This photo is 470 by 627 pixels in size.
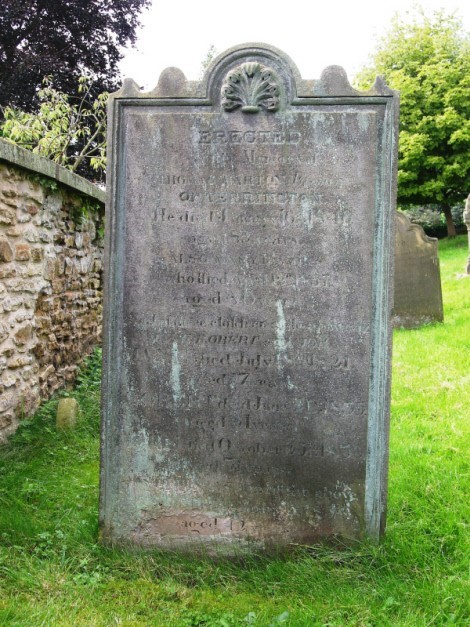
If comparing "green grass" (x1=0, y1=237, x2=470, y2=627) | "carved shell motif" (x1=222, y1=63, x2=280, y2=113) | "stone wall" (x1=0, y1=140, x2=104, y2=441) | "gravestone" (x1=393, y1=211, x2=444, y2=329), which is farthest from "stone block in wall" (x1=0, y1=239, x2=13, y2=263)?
"gravestone" (x1=393, y1=211, x2=444, y2=329)

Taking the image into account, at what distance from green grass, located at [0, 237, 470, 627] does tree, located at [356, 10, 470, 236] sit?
2155cm

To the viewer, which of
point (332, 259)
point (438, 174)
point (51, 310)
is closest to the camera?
point (332, 259)

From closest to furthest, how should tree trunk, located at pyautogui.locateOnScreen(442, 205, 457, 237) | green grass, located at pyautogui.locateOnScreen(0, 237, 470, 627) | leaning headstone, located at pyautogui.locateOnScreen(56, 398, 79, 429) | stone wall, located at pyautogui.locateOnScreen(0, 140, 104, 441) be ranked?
green grass, located at pyautogui.locateOnScreen(0, 237, 470, 627), stone wall, located at pyautogui.locateOnScreen(0, 140, 104, 441), leaning headstone, located at pyautogui.locateOnScreen(56, 398, 79, 429), tree trunk, located at pyautogui.locateOnScreen(442, 205, 457, 237)

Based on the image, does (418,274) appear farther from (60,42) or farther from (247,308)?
(60,42)

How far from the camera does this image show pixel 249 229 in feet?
10.8

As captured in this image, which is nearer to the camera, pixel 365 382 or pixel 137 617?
pixel 137 617

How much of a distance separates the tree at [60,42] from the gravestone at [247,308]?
1370cm

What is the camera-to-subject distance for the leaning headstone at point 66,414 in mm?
5116

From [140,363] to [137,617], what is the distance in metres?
1.27

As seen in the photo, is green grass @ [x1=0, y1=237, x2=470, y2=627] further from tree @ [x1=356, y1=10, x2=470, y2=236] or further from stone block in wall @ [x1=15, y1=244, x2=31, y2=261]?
tree @ [x1=356, y1=10, x2=470, y2=236]

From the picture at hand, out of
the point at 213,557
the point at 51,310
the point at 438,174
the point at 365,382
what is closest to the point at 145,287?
the point at 365,382

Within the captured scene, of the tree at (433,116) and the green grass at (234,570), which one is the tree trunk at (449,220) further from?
the green grass at (234,570)

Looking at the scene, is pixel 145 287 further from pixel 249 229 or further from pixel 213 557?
pixel 213 557

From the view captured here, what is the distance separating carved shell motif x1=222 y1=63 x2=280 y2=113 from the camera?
10.6 ft
